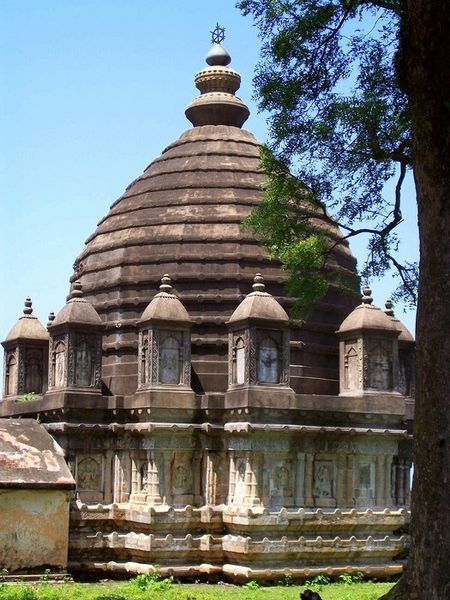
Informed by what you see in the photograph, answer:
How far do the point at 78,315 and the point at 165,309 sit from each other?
1717 millimetres

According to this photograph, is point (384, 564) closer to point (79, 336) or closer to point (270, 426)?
point (270, 426)

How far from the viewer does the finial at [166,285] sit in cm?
1909

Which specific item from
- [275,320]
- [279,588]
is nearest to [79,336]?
[275,320]

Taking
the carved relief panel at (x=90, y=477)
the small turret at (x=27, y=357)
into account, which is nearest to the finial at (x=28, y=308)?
the small turret at (x=27, y=357)

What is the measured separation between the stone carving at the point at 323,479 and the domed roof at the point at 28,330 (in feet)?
21.9

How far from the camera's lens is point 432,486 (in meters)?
9.92

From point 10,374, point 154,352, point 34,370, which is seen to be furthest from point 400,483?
point 10,374

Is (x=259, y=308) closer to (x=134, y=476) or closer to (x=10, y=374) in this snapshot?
(x=134, y=476)

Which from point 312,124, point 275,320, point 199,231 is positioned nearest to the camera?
point 312,124

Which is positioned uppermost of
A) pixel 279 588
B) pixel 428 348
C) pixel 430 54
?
pixel 430 54

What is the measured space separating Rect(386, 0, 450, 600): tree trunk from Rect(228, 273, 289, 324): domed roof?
7.82 m

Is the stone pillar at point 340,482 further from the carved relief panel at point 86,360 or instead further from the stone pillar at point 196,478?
the carved relief panel at point 86,360

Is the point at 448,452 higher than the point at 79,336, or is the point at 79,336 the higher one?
the point at 79,336

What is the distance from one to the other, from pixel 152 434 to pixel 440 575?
9072mm
